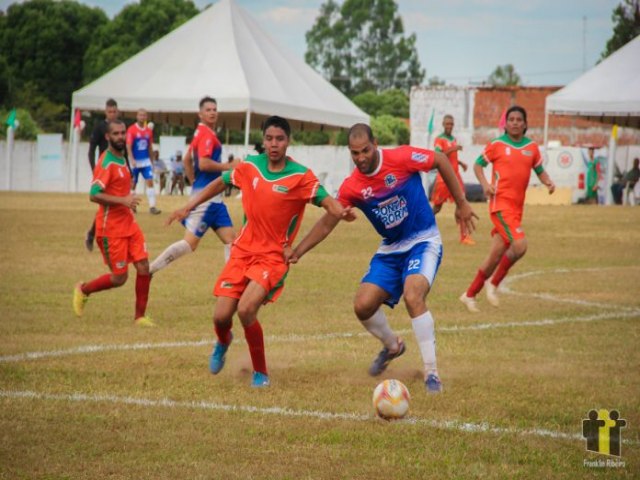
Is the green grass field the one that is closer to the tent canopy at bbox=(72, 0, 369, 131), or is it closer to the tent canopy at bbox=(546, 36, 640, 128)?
the tent canopy at bbox=(72, 0, 369, 131)

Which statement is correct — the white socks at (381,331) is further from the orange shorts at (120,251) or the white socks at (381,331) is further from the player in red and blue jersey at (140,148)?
the player in red and blue jersey at (140,148)

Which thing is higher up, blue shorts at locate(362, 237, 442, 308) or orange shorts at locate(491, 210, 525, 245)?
orange shorts at locate(491, 210, 525, 245)

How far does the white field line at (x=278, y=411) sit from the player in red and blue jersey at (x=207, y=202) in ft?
16.8

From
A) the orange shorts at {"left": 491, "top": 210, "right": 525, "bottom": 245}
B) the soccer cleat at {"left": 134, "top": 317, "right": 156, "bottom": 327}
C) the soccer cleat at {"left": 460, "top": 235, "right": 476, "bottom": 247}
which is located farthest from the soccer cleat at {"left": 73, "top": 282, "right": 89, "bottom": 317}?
the soccer cleat at {"left": 460, "top": 235, "right": 476, "bottom": 247}

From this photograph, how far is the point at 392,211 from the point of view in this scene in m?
8.13

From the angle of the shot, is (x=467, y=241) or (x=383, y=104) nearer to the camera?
(x=467, y=241)

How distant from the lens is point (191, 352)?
9.30 meters

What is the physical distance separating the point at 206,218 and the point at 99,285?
7.27 feet

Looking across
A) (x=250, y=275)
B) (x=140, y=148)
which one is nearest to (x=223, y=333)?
(x=250, y=275)

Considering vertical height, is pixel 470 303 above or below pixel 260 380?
above

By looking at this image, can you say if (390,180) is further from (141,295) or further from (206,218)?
(206,218)

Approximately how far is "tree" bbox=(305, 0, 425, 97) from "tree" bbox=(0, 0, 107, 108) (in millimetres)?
38681

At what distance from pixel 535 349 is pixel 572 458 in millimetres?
3932

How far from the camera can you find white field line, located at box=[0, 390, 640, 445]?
6.45m
